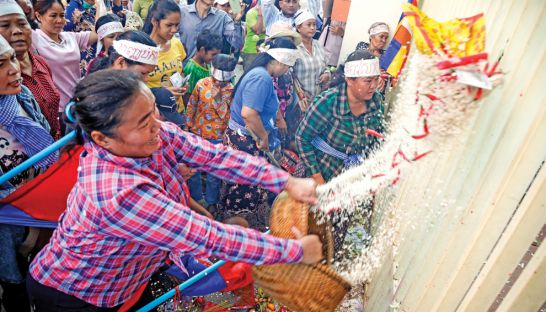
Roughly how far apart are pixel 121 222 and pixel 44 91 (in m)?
2.11

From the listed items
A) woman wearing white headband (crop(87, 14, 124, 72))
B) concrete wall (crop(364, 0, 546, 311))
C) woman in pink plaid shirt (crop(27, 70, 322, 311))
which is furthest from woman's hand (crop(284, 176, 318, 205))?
woman wearing white headband (crop(87, 14, 124, 72))

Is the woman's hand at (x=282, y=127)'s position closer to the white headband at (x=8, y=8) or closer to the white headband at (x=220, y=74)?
the white headband at (x=220, y=74)

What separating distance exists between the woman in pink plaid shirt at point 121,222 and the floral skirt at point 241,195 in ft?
6.06

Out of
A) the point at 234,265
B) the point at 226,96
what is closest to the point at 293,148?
the point at 226,96

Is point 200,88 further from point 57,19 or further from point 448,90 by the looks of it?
point 448,90

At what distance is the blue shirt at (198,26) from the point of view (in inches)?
216

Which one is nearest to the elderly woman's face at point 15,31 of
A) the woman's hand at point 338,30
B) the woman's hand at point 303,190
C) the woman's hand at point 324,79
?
the woman's hand at point 303,190

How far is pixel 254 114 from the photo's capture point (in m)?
3.74

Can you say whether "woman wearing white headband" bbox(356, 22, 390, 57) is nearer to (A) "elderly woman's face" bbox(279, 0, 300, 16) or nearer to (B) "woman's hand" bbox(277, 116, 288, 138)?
(A) "elderly woman's face" bbox(279, 0, 300, 16)

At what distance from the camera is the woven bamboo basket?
1849mm

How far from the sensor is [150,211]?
1.58 meters

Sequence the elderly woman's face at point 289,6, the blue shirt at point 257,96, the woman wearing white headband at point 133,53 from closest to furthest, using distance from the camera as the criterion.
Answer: the woman wearing white headband at point 133,53, the blue shirt at point 257,96, the elderly woman's face at point 289,6

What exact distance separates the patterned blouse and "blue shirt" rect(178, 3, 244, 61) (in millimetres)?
1421

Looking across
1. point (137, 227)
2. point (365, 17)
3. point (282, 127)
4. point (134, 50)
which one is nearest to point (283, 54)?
point (282, 127)
